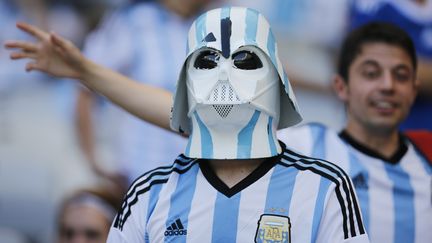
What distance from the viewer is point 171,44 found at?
430 centimetres

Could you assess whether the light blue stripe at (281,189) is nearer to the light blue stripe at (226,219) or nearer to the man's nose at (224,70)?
the light blue stripe at (226,219)

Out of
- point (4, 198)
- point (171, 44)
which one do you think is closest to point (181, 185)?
point (171, 44)

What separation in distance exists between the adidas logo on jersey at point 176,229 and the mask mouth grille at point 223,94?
0.35 m

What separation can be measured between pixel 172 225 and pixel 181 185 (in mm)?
121

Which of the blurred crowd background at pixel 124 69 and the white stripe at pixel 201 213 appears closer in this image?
the white stripe at pixel 201 213

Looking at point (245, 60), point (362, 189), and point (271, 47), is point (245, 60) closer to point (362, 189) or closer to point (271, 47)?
point (271, 47)

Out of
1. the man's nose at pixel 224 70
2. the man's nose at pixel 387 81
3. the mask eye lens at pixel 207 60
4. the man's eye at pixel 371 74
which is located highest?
the man's eye at pixel 371 74

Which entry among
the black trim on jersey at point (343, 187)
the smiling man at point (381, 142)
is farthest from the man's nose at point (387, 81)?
the black trim on jersey at point (343, 187)

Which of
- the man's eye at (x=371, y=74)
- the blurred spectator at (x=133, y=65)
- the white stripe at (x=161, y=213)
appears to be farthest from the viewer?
the blurred spectator at (x=133, y=65)

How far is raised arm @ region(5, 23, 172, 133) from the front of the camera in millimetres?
2895

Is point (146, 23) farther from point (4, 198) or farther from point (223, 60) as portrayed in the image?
point (223, 60)

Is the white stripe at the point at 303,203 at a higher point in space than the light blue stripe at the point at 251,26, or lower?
lower

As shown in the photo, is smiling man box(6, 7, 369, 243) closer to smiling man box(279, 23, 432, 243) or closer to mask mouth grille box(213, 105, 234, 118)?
mask mouth grille box(213, 105, 234, 118)

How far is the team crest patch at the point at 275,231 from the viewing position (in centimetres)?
229
